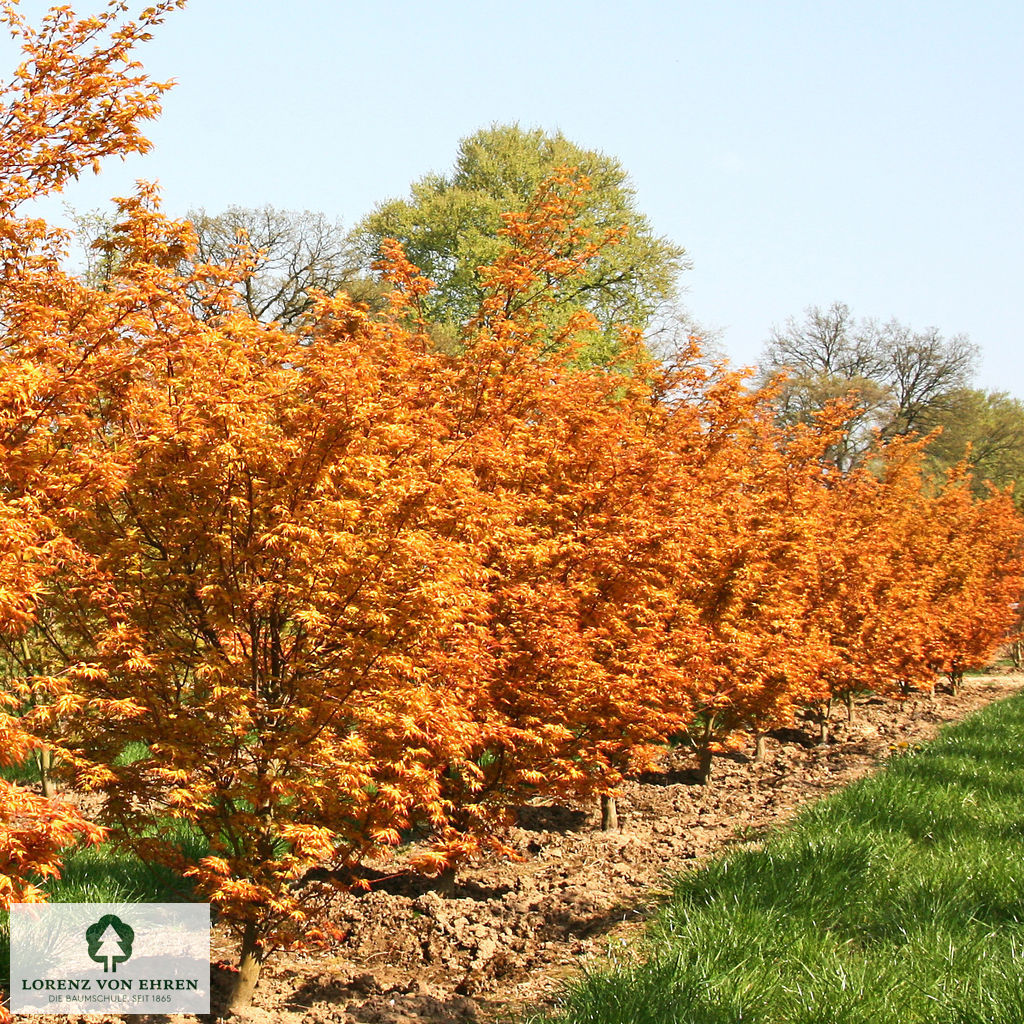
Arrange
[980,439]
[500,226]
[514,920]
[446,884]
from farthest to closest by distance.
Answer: [980,439] → [500,226] → [446,884] → [514,920]

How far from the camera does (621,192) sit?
30844mm

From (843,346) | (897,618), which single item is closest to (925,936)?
(897,618)

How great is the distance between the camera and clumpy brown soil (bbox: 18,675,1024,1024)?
18.1ft

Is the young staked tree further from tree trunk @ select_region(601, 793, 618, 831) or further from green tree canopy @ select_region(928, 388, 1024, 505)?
green tree canopy @ select_region(928, 388, 1024, 505)

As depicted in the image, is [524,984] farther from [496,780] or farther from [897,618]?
[897,618]

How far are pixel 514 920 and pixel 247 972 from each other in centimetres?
212

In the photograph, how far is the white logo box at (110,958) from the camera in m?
5.02

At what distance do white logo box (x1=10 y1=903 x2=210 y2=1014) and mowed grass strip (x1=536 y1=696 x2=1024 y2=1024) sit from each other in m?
2.43

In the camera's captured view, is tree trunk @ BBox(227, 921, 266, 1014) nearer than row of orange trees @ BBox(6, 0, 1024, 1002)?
No

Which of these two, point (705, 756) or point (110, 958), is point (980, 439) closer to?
point (705, 756)

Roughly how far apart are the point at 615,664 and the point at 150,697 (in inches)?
157

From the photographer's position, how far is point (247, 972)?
5426mm

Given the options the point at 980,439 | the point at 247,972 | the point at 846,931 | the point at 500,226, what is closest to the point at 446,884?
the point at 247,972

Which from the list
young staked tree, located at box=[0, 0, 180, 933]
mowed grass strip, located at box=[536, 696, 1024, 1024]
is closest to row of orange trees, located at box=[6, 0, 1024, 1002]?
young staked tree, located at box=[0, 0, 180, 933]
